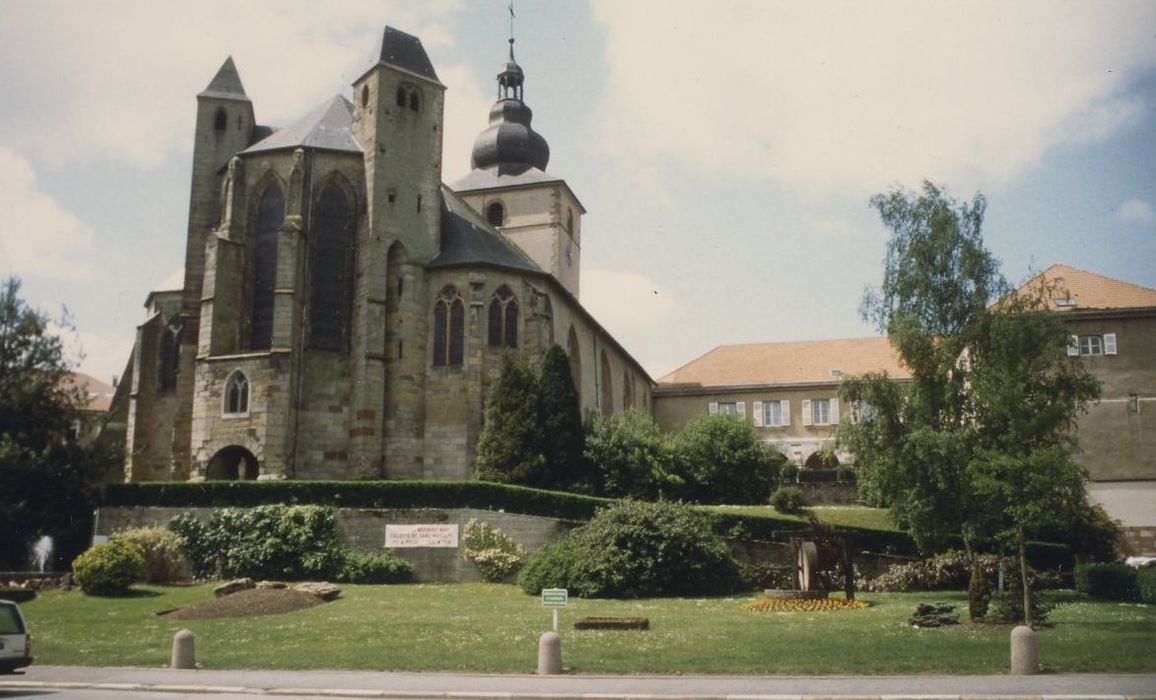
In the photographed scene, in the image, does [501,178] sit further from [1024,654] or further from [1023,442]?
[1024,654]

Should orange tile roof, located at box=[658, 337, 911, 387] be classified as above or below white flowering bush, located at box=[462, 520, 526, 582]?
above

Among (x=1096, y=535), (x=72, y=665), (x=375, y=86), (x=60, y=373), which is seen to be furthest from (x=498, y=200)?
(x=72, y=665)

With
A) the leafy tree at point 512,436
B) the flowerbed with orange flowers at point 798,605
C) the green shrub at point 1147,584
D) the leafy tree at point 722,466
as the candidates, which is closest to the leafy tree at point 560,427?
the leafy tree at point 512,436

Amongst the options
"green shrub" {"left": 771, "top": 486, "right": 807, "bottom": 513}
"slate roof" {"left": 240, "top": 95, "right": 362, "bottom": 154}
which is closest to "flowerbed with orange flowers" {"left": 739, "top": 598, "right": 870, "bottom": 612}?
"green shrub" {"left": 771, "top": 486, "right": 807, "bottom": 513}

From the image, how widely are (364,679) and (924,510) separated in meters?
18.3

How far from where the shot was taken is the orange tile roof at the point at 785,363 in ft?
215

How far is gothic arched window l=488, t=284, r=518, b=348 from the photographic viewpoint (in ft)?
139

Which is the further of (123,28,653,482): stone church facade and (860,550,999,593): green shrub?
(123,28,653,482): stone church facade

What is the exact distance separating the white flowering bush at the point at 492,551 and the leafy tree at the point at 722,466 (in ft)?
50.7

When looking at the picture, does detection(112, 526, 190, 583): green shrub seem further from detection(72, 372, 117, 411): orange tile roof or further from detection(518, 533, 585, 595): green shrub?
detection(72, 372, 117, 411): orange tile roof

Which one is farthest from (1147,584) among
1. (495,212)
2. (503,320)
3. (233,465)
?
(495,212)

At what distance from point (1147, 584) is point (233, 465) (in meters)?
29.8

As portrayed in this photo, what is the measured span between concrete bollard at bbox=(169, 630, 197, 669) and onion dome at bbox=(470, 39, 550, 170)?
159 ft

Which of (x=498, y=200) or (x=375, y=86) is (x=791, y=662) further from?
(x=498, y=200)
